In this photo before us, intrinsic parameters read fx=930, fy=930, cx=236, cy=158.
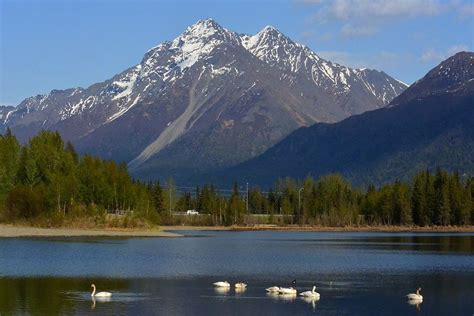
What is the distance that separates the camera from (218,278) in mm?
82000

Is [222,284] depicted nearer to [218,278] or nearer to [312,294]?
[312,294]

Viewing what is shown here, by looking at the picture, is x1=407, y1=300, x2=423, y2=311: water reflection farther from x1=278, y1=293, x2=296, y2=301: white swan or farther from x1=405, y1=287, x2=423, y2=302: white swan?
x1=278, y1=293, x2=296, y2=301: white swan

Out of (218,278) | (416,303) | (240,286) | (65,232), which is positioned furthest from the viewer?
(65,232)

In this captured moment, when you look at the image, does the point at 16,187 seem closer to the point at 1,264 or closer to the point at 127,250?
the point at 127,250

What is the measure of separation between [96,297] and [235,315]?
36.8 ft

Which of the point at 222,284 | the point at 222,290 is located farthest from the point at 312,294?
the point at 222,284

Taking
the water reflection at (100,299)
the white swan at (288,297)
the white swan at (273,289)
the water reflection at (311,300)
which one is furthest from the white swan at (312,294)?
the water reflection at (100,299)

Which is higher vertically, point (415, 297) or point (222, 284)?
point (222, 284)

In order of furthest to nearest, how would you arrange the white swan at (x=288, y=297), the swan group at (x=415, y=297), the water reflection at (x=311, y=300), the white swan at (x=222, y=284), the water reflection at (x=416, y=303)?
the white swan at (x=222, y=284) < the white swan at (x=288, y=297) < the swan group at (x=415, y=297) < the water reflection at (x=311, y=300) < the water reflection at (x=416, y=303)

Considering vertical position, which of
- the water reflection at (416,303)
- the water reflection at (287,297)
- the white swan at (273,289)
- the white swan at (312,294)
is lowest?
the water reflection at (416,303)

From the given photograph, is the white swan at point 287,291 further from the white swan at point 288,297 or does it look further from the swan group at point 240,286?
the swan group at point 240,286

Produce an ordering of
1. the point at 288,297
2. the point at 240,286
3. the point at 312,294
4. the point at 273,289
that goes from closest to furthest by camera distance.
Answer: the point at 312,294 → the point at 288,297 → the point at 273,289 → the point at 240,286

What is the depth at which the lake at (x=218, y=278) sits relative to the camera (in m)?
62.5

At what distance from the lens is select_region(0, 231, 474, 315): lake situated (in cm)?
6253
